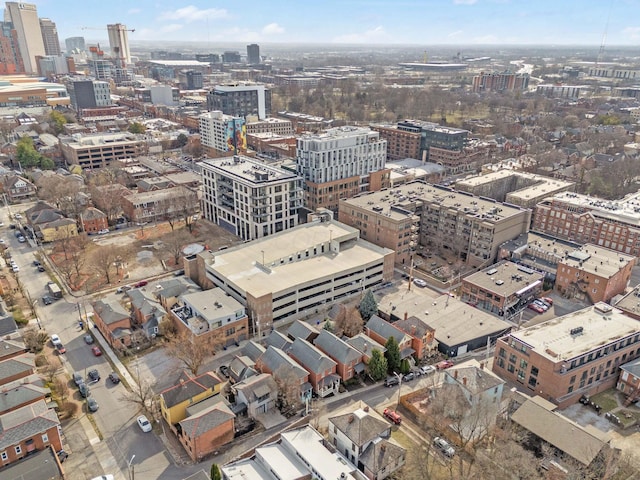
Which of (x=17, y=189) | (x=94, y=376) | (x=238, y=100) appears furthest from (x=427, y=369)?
(x=238, y=100)

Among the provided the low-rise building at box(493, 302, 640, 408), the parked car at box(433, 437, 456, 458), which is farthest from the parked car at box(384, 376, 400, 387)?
the low-rise building at box(493, 302, 640, 408)

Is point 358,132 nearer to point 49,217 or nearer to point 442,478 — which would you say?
point 49,217

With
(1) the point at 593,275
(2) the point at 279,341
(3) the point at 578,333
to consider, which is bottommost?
(2) the point at 279,341

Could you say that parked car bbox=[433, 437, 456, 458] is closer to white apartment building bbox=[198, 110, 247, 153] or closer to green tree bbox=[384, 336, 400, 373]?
green tree bbox=[384, 336, 400, 373]

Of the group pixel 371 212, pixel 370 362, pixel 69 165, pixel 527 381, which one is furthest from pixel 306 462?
pixel 69 165

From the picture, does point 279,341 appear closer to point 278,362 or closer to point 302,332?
point 302,332
